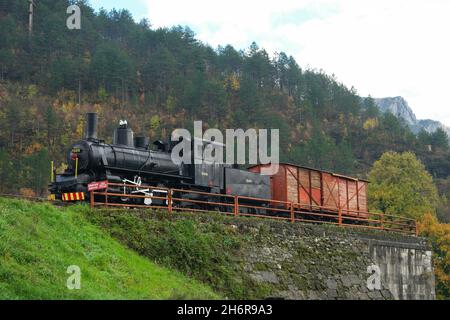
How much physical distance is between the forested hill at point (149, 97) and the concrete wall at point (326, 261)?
3928cm

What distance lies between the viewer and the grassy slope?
1231cm

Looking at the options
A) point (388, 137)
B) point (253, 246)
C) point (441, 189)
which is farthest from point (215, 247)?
point (388, 137)

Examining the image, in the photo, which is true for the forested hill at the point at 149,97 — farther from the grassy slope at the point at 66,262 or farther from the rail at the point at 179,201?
the grassy slope at the point at 66,262

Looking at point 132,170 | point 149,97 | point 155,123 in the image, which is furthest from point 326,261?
point 149,97

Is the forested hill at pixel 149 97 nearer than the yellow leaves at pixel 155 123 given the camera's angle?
Yes

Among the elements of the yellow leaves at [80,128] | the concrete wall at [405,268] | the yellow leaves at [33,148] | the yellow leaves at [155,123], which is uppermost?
the yellow leaves at [155,123]

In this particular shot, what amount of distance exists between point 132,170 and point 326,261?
781 centimetres

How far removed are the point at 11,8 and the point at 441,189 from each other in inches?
3184

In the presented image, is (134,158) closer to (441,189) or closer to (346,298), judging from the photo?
(346,298)

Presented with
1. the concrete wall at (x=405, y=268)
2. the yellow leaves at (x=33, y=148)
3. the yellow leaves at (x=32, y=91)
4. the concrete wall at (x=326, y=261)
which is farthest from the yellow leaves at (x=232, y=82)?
the concrete wall at (x=326, y=261)

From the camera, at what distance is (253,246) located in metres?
19.5

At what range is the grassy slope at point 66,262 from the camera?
40.4ft

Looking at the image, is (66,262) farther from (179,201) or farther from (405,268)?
(405,268)

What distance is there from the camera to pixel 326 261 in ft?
70.4
